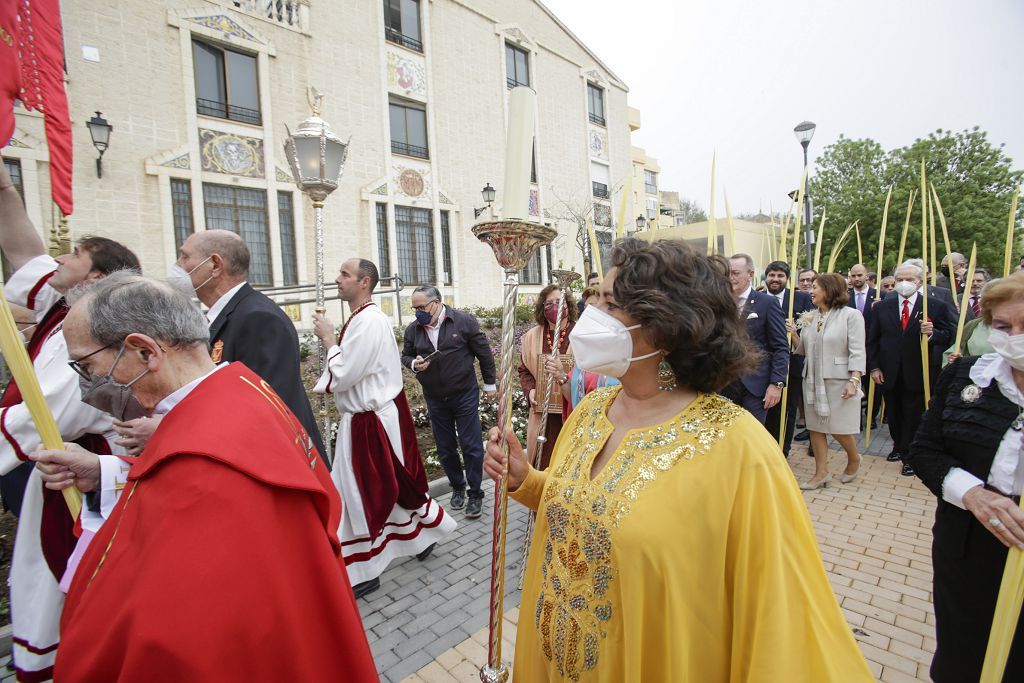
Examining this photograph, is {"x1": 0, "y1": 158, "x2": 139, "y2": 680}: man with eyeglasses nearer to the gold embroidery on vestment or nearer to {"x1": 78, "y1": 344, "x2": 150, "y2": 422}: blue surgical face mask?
{"x1": 78, "y1": 344, "x2": 150, "y2": 422}: blue surgical face mask

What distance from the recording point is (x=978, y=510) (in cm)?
192

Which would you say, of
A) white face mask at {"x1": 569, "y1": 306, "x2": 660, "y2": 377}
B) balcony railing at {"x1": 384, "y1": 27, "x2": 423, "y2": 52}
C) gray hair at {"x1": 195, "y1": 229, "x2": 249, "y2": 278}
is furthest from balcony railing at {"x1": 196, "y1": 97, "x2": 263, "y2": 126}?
white face mask at {"x1": 569, "y1": 306, "x2": 660, "y2": 377}

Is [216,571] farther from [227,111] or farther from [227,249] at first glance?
[227,111]

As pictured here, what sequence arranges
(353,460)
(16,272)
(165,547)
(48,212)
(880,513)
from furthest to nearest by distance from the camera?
1. (48,212)
2. (880,513)
3. (353,460)
4. (16,272)
5. (165,547)

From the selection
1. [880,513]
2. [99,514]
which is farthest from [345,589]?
[880,513]

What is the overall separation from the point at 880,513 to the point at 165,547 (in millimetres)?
5542

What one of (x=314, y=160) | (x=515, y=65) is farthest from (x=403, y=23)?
(x=314, y=160)

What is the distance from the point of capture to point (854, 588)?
3.52m

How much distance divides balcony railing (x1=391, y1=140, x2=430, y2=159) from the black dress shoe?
15.9 meters

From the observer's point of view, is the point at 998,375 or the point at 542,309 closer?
the point at 998,375

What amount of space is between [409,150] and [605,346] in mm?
17662

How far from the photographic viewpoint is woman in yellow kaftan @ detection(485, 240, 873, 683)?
4.19ft

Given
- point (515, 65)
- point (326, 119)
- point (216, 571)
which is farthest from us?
point (515, 65)

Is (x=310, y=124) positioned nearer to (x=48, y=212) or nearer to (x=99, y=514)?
(x=99, y=514)
